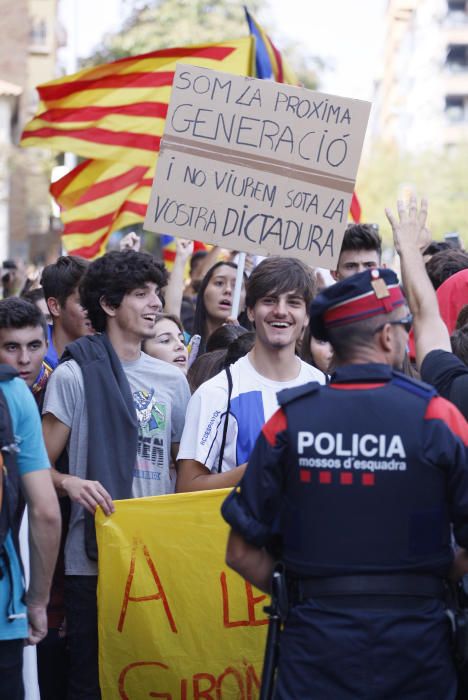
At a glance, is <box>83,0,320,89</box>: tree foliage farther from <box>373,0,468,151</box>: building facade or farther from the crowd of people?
<box>373,0,468,151</box>: building facade

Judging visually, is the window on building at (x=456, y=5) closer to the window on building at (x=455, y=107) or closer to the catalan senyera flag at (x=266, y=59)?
the window on building at (x=455, y=107)

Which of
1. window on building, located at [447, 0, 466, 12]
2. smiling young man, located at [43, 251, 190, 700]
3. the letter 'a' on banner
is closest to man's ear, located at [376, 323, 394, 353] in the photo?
the letter 'a' on banner

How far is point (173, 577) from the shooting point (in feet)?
17.5

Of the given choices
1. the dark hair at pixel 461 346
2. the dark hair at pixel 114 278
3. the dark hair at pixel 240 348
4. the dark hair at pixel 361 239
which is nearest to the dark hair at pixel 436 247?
the dark hair at pixel 361 239

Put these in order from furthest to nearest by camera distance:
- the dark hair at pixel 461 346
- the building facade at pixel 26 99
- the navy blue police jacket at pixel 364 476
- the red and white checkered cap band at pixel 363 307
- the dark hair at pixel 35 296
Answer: the building facade at pixel 26 99
the dark hair at pixel 35 296
the dark hair at pixel 461 346
the red and white checkered cap band at pixel 363 307
the navy blue police jacket at pixel 364 476

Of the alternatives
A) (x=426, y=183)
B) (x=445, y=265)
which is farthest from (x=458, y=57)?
(x=445, y=265)

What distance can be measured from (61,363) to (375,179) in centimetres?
5477

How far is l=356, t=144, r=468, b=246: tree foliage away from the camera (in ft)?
183

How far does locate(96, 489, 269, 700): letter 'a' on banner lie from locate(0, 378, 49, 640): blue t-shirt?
1.11 meters

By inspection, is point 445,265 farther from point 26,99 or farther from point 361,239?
point 26,99

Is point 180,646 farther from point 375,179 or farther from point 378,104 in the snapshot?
point 378,104

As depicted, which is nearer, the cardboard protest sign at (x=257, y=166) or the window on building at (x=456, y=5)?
the cardboard protest sign at (x=257, y=166)

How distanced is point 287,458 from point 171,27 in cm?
3416

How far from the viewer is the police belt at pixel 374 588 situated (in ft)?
12.1
